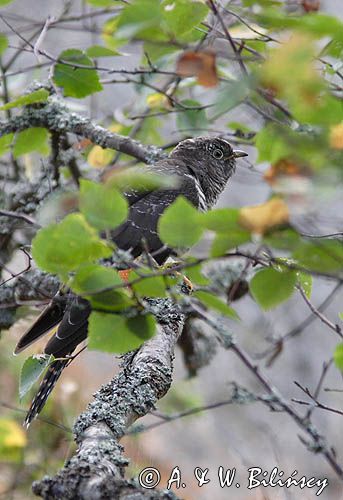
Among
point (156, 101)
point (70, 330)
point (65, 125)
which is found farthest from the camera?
point (156, 101)

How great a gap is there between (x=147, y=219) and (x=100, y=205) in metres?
1.84

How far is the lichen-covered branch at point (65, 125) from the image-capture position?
3648mm

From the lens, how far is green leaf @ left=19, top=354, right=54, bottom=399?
2.05 metres

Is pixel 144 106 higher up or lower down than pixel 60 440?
higher up

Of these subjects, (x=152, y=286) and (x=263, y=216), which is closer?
(x=263, y=216)

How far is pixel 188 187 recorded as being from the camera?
149 inches

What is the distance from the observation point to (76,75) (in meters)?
3.47

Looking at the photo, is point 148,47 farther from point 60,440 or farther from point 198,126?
point 60,440

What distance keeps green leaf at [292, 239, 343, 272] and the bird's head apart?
2617mm

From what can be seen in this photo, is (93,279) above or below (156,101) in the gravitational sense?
above

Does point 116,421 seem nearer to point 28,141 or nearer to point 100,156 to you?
point 28,141

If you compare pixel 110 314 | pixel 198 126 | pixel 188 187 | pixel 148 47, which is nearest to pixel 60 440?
pixel 188 187

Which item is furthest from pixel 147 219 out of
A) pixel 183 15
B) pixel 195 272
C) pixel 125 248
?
pixel 195 272

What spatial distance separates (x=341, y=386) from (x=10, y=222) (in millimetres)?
4004
